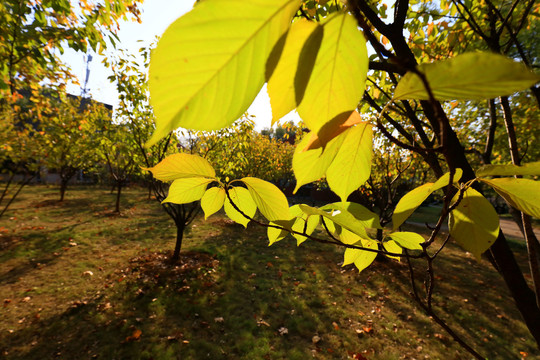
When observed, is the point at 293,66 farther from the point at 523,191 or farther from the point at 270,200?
the point at 523,191

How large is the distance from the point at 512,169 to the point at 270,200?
1.58ft

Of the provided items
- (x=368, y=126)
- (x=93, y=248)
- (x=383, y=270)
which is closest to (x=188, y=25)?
(x=368, y=126)

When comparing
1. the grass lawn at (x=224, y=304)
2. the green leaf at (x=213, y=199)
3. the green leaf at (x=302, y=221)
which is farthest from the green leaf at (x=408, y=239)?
the grass lawn at (x=224, y=304)

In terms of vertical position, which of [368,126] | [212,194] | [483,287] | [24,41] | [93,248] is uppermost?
[24,41]

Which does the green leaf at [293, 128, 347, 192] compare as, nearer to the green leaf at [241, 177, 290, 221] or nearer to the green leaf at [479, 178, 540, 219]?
the green leaf at [241, 177, 290, 221]

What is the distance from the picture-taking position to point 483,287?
628cm

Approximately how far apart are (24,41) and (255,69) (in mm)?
5394

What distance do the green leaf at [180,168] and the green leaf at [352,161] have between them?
0.31 metres

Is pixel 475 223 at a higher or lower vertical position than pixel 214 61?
lower

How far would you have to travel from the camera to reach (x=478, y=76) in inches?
9.2

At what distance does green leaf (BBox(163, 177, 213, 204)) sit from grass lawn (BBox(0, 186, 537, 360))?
375cm

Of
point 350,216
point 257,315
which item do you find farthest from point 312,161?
point 257,315

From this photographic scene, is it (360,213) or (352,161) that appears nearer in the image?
(352,161)

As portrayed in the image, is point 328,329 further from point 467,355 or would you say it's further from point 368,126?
point 368,126
